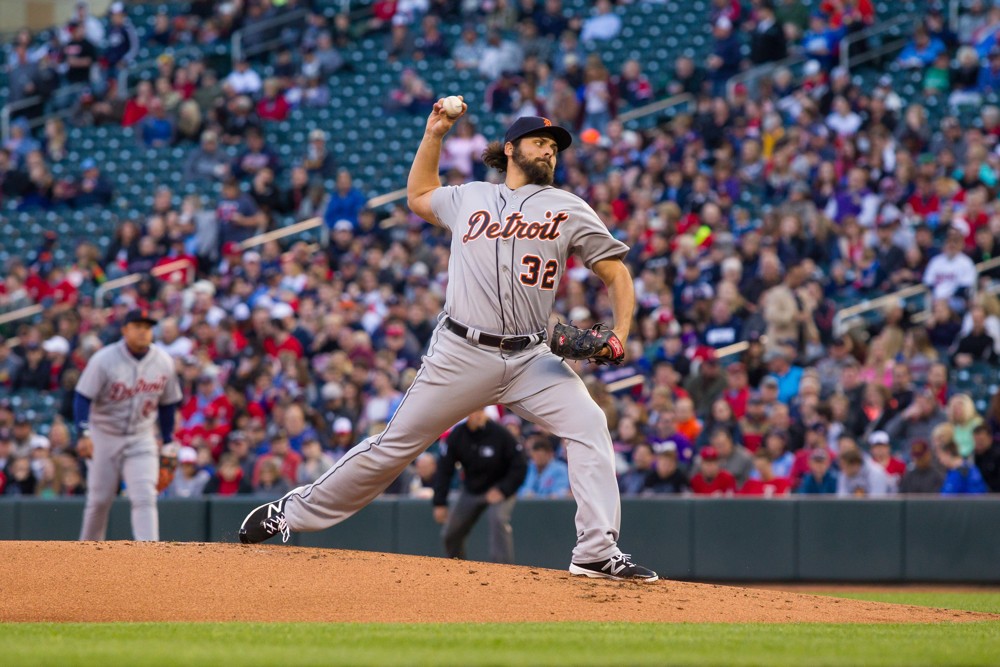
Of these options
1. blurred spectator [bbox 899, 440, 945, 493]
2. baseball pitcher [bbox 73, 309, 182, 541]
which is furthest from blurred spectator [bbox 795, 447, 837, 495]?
baseball pitcher [bbox 73, 309, 182, 541]

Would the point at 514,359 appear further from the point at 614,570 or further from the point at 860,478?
the point at 860,478

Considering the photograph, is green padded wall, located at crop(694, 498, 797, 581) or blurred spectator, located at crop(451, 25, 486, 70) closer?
green padded wall, located at crop(694, 498, 797, 581)

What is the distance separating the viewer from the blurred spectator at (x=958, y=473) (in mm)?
11656

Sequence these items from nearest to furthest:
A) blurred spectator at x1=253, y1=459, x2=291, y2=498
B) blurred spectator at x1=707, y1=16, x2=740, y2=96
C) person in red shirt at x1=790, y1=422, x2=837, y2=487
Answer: person in red shirt at x1=790, y1=422, x2=837, y2=487, blurred spectator at x1=253, y1=459, x2=291, y2=498, blurred spectator at x1=707, y1=16, x2=740, y2=96

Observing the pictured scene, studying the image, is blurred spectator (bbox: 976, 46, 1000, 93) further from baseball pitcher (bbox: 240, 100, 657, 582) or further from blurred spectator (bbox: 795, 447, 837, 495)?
baseball pitcher (bbox: 240, 100, 657, 582)

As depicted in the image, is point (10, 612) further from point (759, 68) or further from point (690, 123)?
point (759, 68)

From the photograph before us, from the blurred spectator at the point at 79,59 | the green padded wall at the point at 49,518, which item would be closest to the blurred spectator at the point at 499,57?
the blurred spectator at the point at 79,59

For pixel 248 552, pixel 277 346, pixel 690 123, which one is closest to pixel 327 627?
pixel 248 552

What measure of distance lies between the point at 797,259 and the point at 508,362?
851 cm

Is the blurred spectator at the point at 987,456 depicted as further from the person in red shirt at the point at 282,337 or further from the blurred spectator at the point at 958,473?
the person in red shirt at the point at 282,337

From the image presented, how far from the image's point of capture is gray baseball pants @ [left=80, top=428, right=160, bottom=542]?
9.52 meters

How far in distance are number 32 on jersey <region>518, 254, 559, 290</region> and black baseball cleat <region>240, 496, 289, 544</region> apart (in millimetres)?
1571

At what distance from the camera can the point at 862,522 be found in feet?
38.6

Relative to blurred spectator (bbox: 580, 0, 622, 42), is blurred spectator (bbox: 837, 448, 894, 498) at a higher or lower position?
lower
